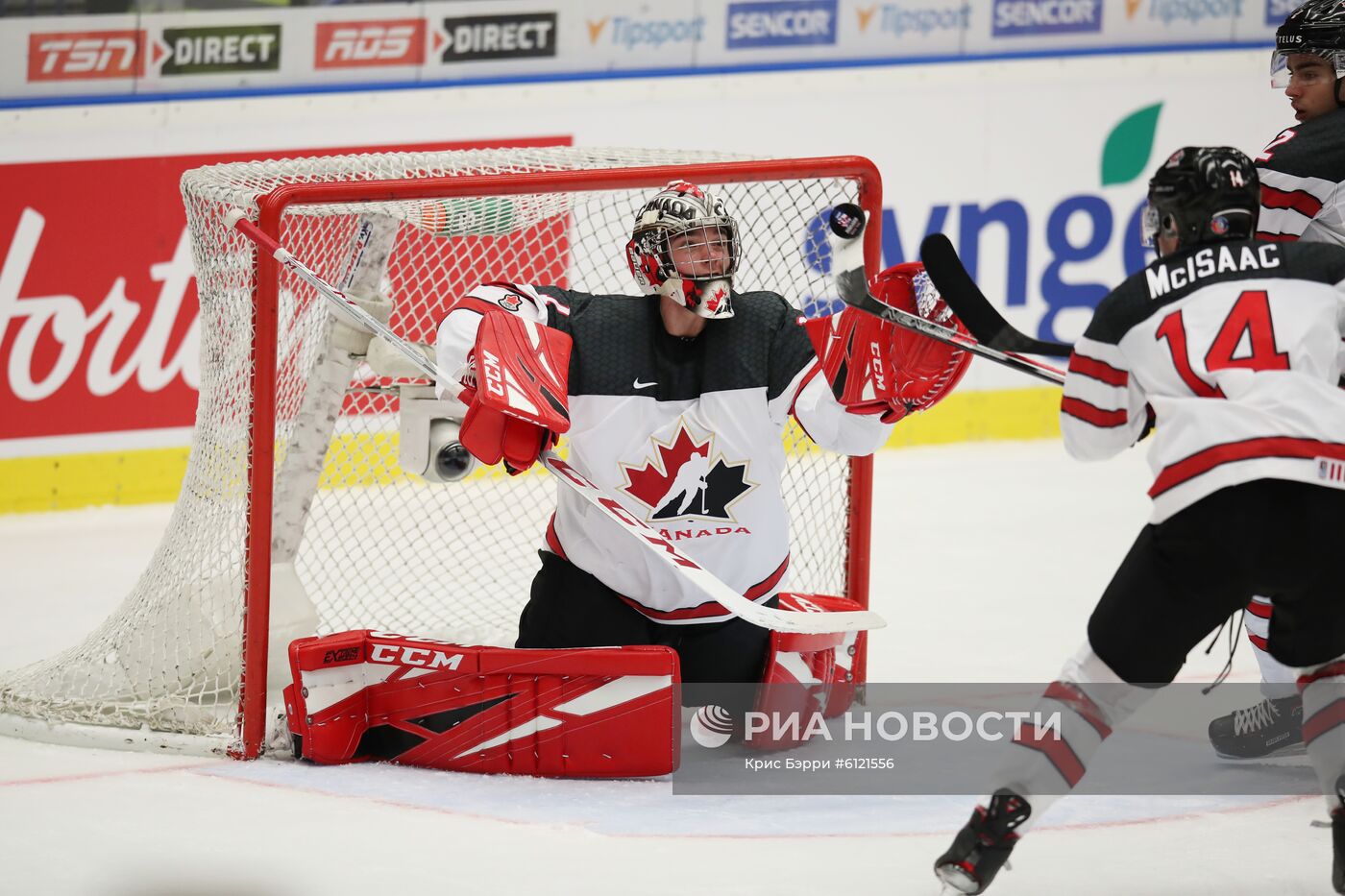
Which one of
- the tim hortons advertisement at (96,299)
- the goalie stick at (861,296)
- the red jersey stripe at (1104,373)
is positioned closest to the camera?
the red jersey stripe at (1104,373)

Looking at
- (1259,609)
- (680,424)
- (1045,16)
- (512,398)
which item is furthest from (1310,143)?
(1045,16)

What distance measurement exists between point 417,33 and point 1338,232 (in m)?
3.26

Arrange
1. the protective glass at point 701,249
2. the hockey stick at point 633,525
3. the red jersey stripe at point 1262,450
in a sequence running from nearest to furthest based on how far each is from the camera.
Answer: the red jersey stripe at point 1262,450, the hockey stick at point 633,525, the protective glass at point 701,249

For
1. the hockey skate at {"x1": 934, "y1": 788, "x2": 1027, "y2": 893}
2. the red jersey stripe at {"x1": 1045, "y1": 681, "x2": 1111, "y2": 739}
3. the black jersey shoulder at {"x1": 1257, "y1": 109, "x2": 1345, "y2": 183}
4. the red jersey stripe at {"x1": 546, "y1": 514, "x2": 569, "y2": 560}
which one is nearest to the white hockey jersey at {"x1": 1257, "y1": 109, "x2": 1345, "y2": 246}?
the black jersey shoulder at {"x1": 1257, "y1": 109, "x2": 1345, "y2": 183}

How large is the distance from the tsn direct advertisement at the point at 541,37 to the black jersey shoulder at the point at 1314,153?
3.05 metres

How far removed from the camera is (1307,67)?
2.94m

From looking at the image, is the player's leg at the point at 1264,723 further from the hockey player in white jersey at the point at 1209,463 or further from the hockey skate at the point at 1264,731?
the hockey player in white jersey at the point at 1209,463

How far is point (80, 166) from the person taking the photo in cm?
487

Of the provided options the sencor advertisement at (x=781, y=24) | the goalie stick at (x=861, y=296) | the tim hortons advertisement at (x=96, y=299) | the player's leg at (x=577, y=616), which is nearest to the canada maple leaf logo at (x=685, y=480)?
the player's leg at (x=577, y=616)

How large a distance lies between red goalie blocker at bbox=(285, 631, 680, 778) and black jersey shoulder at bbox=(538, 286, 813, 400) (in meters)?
0.45

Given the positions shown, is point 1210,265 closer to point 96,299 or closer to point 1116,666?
point 1116,666

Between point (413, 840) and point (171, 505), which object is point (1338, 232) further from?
point (171, 505)

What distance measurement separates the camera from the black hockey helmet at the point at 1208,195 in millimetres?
2170

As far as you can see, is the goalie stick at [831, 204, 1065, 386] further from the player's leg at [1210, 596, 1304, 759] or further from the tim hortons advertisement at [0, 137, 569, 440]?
the tim hortons advertisement at [0, 137, 569, 440]
